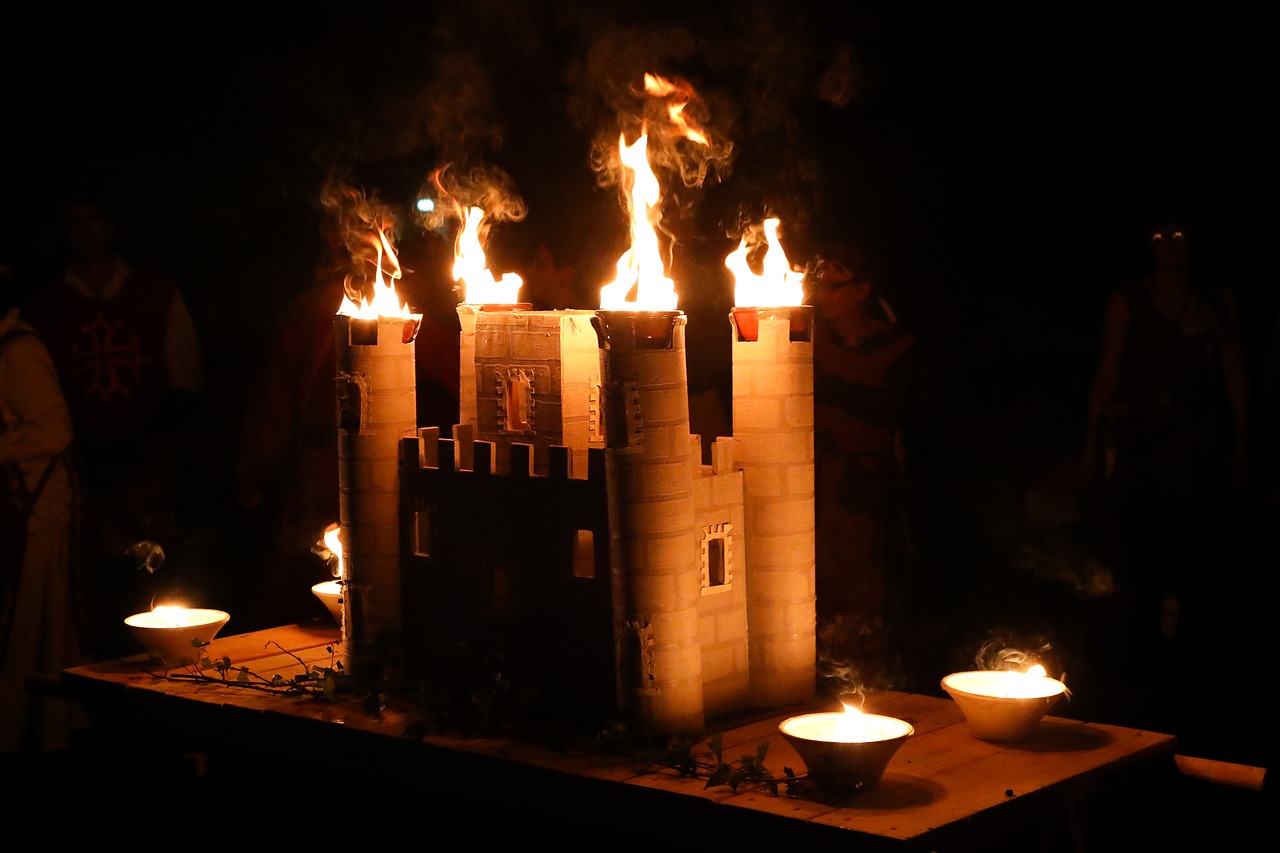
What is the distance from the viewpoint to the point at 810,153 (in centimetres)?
770

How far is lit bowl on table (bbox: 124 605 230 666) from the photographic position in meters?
5.45

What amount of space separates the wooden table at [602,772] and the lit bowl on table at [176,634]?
0.36 feet

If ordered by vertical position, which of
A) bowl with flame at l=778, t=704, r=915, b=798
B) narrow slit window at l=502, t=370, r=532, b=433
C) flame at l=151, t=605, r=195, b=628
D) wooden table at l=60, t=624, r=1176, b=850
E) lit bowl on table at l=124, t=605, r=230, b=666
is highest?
narrow slit window at l=502, t=370, r=532, b=433

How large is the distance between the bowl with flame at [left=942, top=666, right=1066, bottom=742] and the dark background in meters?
2.60

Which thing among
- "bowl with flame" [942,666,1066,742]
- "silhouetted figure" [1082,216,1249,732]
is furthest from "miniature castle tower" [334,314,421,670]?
"silhouetted figure" [1082,216,1249,732]

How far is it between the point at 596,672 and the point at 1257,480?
396 centimetres

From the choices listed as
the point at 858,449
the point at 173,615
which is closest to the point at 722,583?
the point at 173,615

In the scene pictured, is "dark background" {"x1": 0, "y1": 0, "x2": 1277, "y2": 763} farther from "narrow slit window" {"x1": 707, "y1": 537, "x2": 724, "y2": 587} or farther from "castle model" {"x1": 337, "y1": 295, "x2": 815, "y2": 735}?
"narrow slit window" {"x1": 707, "y1": 537, "x2": 724, "y2": 587}

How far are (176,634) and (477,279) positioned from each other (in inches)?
66.6

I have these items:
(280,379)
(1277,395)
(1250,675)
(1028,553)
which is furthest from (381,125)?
(1250,675)

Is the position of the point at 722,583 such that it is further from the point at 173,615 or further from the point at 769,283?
the point at 173,615

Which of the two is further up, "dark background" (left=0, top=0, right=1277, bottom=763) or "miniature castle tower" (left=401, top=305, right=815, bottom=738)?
"dark background" (left=0, top=0, right=1277, bottom=763)

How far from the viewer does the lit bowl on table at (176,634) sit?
5445 mm

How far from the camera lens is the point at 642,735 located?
14.4 feet
